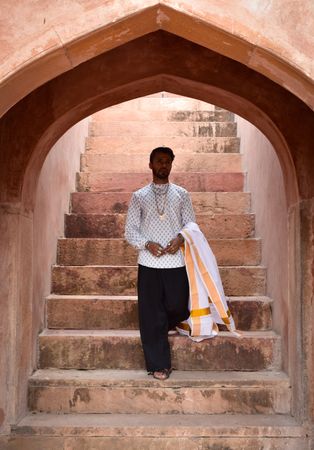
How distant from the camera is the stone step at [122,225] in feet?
20.7

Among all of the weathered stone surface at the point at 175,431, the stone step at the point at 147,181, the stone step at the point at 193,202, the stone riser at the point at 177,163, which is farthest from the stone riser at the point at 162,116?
the weathered stone surface at the point at 175,431

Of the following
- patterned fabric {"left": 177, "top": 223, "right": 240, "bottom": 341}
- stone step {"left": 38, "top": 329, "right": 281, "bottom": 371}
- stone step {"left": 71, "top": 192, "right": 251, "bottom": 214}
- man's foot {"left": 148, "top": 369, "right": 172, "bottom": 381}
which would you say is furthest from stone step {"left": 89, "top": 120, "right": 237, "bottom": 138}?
man's foot {"left": 148, "top": 369, "right": 172, "bottom": 381}

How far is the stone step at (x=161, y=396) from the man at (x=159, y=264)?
0.18 metres

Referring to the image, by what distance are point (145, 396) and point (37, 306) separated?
3.93 feet

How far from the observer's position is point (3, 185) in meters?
4.15

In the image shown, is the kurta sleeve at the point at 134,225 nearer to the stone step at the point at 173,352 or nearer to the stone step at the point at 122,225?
the stone step at the point at 173,352

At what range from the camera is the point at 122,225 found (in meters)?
6.39

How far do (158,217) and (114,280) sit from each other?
1.21m

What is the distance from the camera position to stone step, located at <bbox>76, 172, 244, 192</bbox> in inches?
277

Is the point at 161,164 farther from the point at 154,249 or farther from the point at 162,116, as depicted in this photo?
the point at 162,116

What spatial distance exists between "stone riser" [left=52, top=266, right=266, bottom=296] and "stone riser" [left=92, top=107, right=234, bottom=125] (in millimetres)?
3303

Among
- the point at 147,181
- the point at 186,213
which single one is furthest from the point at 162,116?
the point at 186,213

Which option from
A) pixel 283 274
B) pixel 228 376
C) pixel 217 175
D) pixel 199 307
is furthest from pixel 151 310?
pixel 217 175

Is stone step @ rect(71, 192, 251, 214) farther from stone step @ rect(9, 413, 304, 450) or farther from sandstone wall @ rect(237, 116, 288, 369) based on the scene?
stone step @ rect(9, 413, 304, 450)
